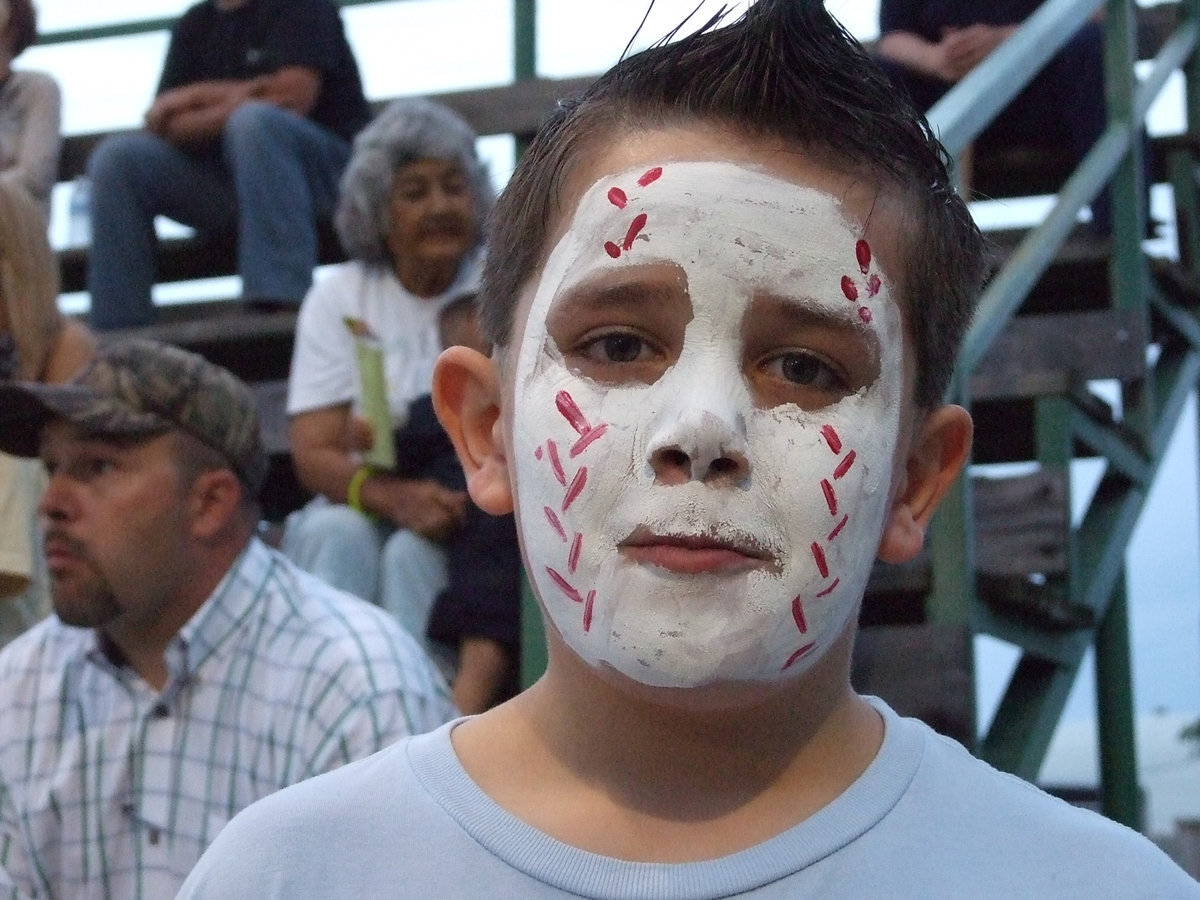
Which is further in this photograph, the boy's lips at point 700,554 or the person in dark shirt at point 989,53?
the person in dark shirt at point 989,53

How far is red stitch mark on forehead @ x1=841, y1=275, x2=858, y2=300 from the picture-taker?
1438 mm

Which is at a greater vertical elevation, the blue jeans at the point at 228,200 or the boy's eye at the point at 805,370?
the boy's eye at the point at 805,370

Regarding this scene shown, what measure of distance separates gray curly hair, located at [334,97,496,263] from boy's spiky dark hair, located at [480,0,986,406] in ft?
8.75

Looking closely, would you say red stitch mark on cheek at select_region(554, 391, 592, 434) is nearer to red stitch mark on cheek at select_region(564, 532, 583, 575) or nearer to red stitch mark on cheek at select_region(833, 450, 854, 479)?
red stitch mark on cheek at select_region(564, 532, 583, 575)

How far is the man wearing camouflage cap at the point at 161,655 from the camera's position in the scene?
288 centimetres

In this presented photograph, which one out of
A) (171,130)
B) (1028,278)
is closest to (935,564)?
(1028,278)

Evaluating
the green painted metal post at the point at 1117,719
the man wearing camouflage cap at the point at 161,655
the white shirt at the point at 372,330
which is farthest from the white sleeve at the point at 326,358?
the green painted metal post at the point at 1117,719

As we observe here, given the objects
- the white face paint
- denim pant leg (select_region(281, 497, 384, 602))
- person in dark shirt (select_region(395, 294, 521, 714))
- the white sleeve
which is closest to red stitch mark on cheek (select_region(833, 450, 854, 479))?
the white face paint

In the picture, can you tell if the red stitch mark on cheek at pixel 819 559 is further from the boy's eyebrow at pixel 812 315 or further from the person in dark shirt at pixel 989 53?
the person in dark shirt at pixel 989 53

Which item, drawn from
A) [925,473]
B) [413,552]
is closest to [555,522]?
[925,473]

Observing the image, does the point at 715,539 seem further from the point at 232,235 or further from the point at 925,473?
the point at 232,235

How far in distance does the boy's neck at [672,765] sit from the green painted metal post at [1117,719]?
328cm

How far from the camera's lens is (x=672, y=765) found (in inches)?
55.9

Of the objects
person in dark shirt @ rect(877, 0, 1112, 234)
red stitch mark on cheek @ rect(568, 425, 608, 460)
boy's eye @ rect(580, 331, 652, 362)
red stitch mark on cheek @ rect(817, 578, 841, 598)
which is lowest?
person in dark shirt @ rect(877, 0, 1112, 234)
